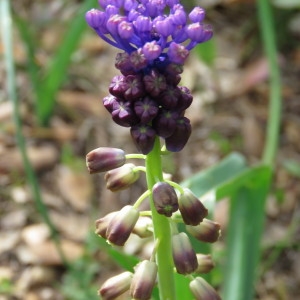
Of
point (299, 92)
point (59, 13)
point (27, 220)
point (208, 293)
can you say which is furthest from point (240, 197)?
point (59, 13)

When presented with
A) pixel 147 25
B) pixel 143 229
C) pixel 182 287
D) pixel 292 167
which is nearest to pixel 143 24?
pixel 147 25

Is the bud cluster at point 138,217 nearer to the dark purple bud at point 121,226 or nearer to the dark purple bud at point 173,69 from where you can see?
the dark purple bud at point 121,226

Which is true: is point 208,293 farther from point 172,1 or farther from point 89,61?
point 89,61

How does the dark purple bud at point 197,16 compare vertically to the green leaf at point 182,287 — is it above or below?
above

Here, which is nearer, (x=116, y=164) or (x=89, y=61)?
(x=116, y=164)

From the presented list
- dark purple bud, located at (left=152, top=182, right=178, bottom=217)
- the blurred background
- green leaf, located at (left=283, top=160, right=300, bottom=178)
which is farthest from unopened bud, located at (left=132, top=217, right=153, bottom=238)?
green leaf, located at (left=283, top=160, right=300, bottom=178)

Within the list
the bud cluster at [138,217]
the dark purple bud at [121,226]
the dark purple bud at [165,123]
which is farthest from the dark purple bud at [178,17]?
the dark purple bud at [121,226]
